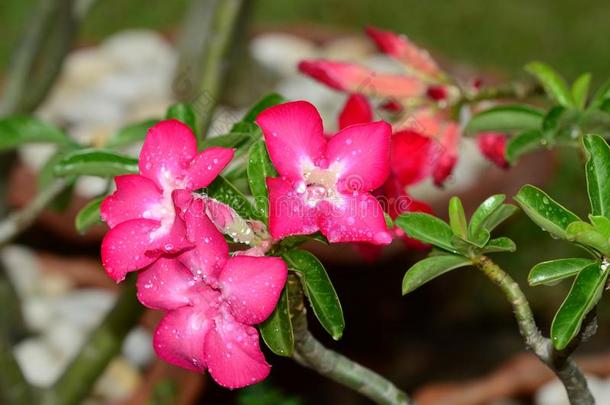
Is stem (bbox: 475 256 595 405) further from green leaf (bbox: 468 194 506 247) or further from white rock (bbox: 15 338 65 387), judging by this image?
white rock (bbox: 15 338 65 387)

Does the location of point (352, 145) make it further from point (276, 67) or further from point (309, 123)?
point (276, 67)

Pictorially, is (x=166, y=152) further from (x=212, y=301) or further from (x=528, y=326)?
(x=528, y=326)

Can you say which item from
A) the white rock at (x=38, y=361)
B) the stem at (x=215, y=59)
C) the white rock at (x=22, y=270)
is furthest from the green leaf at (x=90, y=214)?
the white rock at (x=22, y=270)

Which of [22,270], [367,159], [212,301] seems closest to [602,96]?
[367,159]

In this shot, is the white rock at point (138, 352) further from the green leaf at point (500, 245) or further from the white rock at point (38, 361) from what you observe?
the green leaf at point (500, 245)

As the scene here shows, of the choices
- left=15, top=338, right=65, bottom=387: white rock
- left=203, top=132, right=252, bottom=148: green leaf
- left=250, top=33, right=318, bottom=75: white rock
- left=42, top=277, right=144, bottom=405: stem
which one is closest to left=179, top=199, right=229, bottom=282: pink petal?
left=203, top=132, right=252, bottom=148: green leaf

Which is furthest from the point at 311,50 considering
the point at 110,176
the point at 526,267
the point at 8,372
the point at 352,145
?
the point at 352,145
